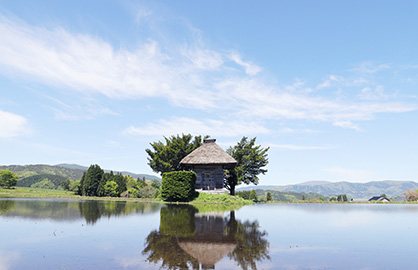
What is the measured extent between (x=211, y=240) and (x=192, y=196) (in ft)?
70.3

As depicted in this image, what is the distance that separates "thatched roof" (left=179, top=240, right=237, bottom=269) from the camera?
5977mm

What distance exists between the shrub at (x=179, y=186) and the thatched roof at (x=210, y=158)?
2956 mm

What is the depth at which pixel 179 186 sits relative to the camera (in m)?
28.4

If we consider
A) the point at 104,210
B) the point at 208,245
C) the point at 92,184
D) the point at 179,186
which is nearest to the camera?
the point at 208,245

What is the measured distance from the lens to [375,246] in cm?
795

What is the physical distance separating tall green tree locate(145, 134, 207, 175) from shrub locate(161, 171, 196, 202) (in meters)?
10.1

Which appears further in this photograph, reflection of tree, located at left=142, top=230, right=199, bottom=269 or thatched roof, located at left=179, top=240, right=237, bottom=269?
thatched roof, located at left=179, top=240, right=237, bottom=269

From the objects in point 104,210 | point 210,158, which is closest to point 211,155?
point 210,158

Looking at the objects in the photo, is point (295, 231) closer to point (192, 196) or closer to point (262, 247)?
point (262, 247)

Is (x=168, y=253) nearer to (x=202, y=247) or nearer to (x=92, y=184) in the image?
(x=202, y=247)

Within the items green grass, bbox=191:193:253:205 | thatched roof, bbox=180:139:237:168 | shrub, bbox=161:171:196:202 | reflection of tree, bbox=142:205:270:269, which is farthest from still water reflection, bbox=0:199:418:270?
thatched roof, bbox=180:139:237:168

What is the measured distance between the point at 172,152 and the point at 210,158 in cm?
944

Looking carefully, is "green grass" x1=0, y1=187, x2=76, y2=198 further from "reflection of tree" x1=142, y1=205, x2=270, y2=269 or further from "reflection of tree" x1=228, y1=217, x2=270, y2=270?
"reflection of tree" x1=228, y1=217, x2=270, y2=270

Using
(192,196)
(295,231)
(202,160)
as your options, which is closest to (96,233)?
(295,231)
